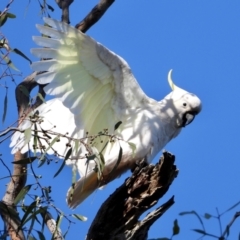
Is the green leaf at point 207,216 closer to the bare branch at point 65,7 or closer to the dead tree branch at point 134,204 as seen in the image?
the dead tree branch at point 134,204

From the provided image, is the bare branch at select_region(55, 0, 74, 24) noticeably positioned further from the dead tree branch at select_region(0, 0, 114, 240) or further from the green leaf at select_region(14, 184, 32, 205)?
the green leaf at select_region(14, 184, 32, 205)

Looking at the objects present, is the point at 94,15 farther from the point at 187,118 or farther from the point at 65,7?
the point at 187,118

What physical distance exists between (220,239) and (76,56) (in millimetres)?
1834

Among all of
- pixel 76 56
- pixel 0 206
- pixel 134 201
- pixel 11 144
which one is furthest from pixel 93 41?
→ pixel 0 206

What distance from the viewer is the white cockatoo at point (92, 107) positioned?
344cm

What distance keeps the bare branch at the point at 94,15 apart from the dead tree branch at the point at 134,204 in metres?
1.36

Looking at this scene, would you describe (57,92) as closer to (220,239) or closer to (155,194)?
(155,194)

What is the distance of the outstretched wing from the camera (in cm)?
342

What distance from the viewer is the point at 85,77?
3605 millimetres

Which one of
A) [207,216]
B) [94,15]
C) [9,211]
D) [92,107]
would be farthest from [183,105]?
[207,216]

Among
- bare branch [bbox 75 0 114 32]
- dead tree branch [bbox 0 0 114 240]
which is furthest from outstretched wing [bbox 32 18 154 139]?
bare branch [bbox 75 0 114 32]

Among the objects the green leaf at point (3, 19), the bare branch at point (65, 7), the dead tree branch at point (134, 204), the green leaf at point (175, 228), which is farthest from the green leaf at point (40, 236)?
the bare branch at point (65, 7)

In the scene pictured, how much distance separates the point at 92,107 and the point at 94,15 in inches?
24.7

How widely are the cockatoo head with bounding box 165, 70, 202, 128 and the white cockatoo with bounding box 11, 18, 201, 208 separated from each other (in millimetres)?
20
